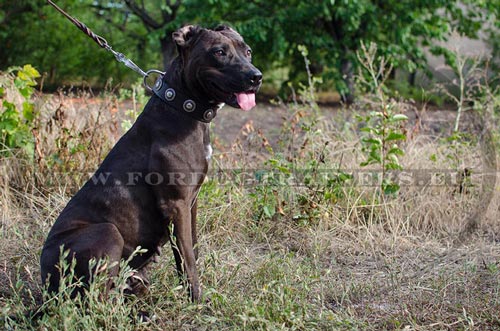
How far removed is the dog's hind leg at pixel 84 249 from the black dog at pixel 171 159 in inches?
0.7

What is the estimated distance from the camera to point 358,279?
12.7 feet

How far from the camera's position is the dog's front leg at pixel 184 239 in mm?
3232

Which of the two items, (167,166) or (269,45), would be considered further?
(269,45)

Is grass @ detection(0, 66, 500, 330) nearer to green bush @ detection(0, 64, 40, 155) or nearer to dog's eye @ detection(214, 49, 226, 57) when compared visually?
green bush @ detection(0, 64, 40, 155)

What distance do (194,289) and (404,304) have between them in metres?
1.07

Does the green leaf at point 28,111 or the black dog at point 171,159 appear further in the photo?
the green leaf at point 28,111

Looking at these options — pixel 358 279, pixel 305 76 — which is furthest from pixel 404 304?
pixel 305 76

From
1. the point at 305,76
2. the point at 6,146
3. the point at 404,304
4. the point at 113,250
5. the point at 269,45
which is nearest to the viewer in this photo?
the point at 113,250

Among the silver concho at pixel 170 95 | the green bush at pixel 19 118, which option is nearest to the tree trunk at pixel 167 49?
the green bush at pixel 19 118

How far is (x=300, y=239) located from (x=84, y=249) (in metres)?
1.83

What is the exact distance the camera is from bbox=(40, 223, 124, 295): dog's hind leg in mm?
3004

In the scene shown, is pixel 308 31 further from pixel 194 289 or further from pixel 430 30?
pixel 194 289

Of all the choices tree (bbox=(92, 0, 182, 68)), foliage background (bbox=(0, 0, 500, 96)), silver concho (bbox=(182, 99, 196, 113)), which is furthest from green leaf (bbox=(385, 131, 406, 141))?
tree (bbox=(92, 0, 182, 68))

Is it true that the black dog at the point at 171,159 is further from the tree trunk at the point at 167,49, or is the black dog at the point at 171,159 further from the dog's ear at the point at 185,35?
the tree trunk at the point at 167,49
